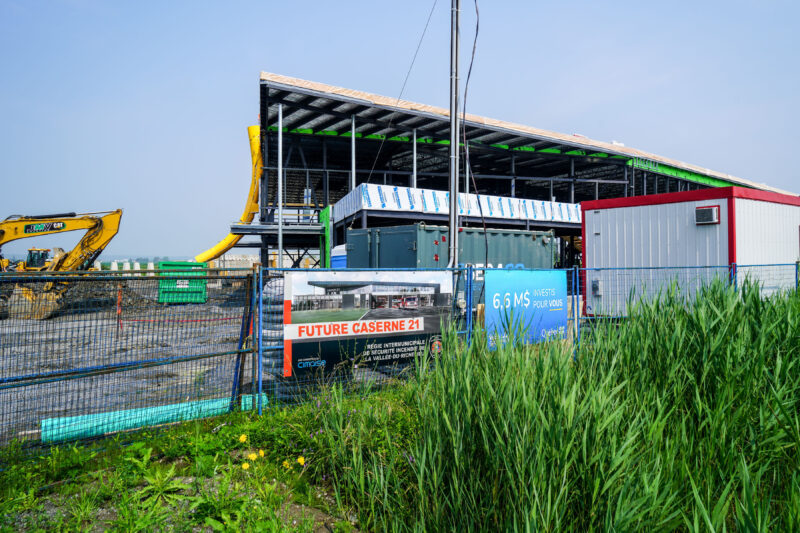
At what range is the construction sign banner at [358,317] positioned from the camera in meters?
6.03

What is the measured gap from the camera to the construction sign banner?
19.8ft

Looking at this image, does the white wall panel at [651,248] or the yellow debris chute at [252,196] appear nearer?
the white wall panel at [651,248]

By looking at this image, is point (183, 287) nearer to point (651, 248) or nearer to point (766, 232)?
point (651, 248)

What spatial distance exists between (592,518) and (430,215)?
958 inches

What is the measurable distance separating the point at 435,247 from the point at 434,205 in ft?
29.7

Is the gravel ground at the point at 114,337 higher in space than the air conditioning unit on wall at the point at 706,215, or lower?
lower

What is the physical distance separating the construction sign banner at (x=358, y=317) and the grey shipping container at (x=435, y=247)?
29.6 ft

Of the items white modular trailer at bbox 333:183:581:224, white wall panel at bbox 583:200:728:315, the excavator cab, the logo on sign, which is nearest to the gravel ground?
the logo on sign

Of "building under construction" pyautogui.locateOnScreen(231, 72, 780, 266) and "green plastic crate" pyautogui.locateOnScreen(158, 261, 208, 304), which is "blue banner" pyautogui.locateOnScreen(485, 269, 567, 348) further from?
"building under construction" pyautogui.locateOnScreen(231, 72, 780, 266)

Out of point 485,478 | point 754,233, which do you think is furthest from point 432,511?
point 754,233

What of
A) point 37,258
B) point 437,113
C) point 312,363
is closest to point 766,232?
point 312,363

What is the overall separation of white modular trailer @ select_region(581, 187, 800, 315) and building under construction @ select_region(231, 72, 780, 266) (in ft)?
29.0

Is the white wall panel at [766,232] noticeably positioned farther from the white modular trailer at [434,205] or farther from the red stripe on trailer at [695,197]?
the white modular trailer at [434,205]

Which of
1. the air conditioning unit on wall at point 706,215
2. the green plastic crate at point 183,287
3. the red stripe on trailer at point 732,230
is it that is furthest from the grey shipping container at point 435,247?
the green plastic crate at point 183,287
